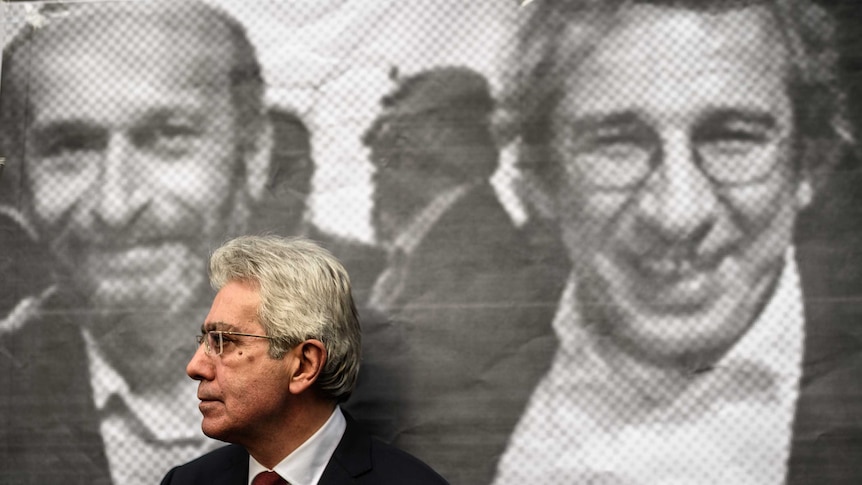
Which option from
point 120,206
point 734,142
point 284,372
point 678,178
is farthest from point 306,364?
point 734,142

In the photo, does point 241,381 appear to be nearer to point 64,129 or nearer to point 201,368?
point 201,368

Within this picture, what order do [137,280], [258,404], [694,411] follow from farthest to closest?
[137,280]
[694,411]
[258,404]

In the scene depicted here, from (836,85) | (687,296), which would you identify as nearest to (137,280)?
(687,296)

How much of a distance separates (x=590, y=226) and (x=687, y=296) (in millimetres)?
216

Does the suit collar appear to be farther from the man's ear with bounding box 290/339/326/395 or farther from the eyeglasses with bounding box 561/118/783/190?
the eyeglasses with bounding box 561/118/783/190

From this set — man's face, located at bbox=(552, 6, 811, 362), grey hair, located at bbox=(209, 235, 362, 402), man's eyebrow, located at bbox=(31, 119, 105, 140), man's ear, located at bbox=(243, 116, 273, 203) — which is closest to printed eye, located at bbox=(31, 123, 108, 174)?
man's eyebrow, located at bbox=(31, 119, 105, 140)

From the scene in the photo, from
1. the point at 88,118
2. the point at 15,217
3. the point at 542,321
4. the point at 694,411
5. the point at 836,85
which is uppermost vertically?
the point at 836,85

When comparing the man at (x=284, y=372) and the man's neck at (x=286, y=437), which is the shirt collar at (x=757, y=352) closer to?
the man at (x=284, y=372)

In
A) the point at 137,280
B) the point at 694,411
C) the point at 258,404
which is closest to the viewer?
the point at 258,404

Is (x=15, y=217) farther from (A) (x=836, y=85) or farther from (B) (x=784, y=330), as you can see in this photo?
(A) (x=836, y=85)

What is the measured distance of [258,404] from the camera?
4.26 ft

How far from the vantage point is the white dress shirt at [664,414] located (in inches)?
57.4

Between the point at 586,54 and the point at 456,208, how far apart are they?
0.38 m

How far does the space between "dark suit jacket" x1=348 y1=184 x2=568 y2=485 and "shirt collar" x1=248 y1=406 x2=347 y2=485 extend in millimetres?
154
